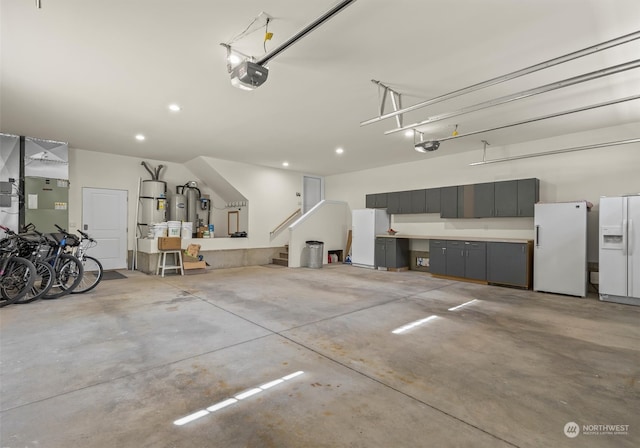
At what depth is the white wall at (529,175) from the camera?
215 inches

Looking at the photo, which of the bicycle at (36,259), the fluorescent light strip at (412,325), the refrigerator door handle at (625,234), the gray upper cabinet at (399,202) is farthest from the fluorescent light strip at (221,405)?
the gray upper cabinet at (399,202)

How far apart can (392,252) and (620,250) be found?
169 inches

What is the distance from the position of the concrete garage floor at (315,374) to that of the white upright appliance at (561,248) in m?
0.69

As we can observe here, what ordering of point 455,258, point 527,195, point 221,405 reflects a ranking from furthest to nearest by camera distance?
point 455,258 → point 527,195 → point 221,405

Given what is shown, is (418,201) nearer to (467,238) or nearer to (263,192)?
(467,238)

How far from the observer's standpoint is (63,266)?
513cm

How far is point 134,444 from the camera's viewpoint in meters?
1.67

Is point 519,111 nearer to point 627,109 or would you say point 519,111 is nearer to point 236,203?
point 627,109

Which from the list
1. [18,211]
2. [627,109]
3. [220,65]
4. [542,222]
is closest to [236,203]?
[18,211]

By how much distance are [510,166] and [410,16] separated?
17.6 feet

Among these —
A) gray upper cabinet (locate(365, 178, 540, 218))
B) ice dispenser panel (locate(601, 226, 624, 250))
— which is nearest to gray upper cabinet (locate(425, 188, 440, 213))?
gray upper cabinet (locate(365, 178, 540, 218))

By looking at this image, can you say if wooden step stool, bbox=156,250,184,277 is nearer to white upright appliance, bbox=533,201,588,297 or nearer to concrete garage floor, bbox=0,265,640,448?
concrete garage floor, bbox=0,265,640,448

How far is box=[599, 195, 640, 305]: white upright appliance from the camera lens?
472cm

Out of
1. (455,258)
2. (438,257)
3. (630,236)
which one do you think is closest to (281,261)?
(438,257)
